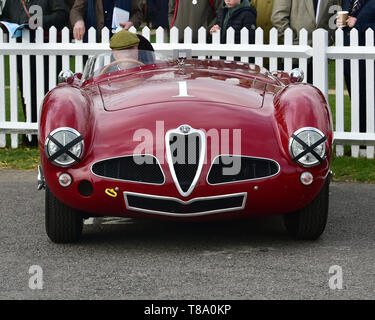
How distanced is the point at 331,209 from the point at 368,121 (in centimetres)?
275

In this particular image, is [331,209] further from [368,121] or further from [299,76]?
[368,121]

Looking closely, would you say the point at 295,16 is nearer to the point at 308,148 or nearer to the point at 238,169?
the point at 308,148

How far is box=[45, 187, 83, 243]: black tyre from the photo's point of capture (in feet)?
20.7

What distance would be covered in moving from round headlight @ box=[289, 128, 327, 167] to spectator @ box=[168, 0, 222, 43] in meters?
5.29

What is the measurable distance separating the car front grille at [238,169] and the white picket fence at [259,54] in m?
4.39

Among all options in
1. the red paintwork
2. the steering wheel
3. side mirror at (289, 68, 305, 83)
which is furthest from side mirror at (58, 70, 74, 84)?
side mirror at (289, 68, 305, 83)

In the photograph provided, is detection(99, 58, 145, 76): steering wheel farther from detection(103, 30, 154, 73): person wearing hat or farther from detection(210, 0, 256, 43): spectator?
detection(210, 0, 256, 43): spectator

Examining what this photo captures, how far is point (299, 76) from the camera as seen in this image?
24.7 feet

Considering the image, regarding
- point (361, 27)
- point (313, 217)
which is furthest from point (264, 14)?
point (313, 217)

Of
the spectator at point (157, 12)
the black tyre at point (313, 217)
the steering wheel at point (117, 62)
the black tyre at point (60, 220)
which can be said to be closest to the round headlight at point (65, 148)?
the black tyre at point (60, 220)

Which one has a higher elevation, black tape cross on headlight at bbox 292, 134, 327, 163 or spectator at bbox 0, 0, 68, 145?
spectator at bbox 0, 0, 68, 145

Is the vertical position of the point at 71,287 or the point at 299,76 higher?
the point at 299,76

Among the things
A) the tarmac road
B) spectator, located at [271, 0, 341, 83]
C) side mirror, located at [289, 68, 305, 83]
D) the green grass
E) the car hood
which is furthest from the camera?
spectator, located at [271, 0, 341, 83]
